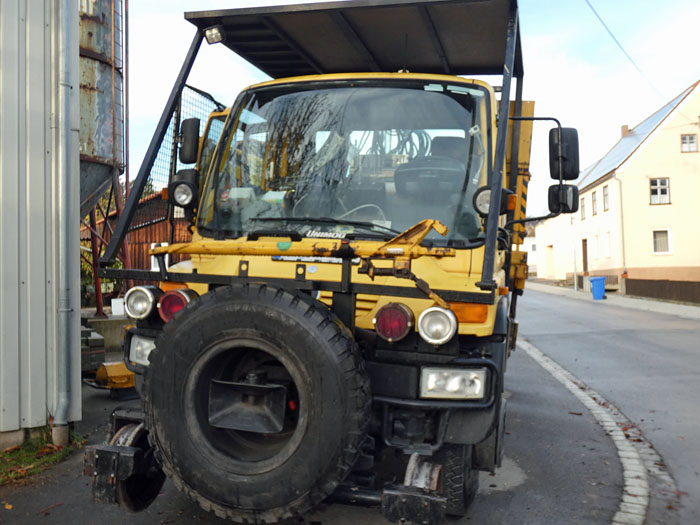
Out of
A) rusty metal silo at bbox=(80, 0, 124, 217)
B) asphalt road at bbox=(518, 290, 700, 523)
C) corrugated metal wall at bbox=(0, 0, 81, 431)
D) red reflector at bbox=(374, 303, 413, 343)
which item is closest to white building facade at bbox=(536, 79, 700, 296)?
asphalt road at bbox=(518, 290, 700, 523)

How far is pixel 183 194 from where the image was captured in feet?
14.1

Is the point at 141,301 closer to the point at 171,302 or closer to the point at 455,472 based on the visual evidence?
the point at 171,302

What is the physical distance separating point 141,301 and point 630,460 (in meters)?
4.16

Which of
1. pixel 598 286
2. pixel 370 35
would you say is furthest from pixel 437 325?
pixel 598 286

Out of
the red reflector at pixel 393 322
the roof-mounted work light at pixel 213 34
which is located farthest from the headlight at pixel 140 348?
the roof-mounted work light at pixel 213 34

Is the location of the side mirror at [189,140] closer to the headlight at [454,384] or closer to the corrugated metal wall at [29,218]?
the corrugated metal wall at [29,218]

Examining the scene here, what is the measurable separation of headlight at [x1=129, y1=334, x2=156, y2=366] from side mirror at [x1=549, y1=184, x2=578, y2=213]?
2550 millimetres

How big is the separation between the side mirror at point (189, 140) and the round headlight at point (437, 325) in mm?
2326

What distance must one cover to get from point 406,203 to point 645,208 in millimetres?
38085

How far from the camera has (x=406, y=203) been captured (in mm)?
3846

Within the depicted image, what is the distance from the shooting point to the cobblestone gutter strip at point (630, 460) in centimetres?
428

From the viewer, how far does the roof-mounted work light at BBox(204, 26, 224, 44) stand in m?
4.66

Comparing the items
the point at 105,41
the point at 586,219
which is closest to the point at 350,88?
Answer: the point at 105,41

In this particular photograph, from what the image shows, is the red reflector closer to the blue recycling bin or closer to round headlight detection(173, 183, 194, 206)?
round headlight detection(173, 183, 194, 206)
